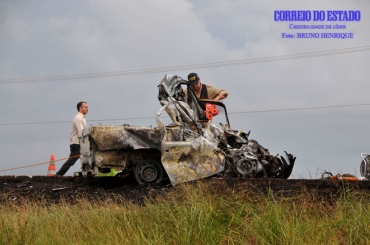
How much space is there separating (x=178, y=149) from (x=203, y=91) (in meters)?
2.65

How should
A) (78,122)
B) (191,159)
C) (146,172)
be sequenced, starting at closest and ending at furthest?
(191,159)
(146,172)
(78,122)

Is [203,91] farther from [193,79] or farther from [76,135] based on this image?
[76,135]

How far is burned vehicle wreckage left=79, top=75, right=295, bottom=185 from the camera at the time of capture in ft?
38.1

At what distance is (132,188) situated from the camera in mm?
12172

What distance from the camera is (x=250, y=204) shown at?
759cm

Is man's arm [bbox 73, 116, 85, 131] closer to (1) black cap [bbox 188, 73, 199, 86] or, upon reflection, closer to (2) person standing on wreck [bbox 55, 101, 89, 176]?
(2) person standing on wreck [bbox 55, 101, 89, 176]

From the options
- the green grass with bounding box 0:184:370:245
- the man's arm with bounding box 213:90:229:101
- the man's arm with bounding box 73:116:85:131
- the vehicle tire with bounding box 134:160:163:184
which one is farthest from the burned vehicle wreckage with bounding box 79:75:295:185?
the green grass with bounding box 0:184:370:245

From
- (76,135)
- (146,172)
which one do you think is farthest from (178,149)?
(76,135)

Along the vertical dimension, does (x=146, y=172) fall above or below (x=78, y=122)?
below

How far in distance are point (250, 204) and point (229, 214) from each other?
0.31 metres

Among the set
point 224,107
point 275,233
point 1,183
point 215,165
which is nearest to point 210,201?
point 275,233

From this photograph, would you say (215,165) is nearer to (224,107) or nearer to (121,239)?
(224,107)

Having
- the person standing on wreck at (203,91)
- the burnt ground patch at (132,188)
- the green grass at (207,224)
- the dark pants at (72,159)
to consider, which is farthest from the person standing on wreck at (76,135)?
the green grass at (207,224)

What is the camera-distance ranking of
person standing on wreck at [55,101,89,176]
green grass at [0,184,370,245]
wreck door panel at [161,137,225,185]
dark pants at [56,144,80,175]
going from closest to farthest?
green grass at [0,184,370,245] < wreck door panel at [161,137,225,185] < person standing on wreck at [55,101,89,176] < dark pants at [56,144,80,175]
